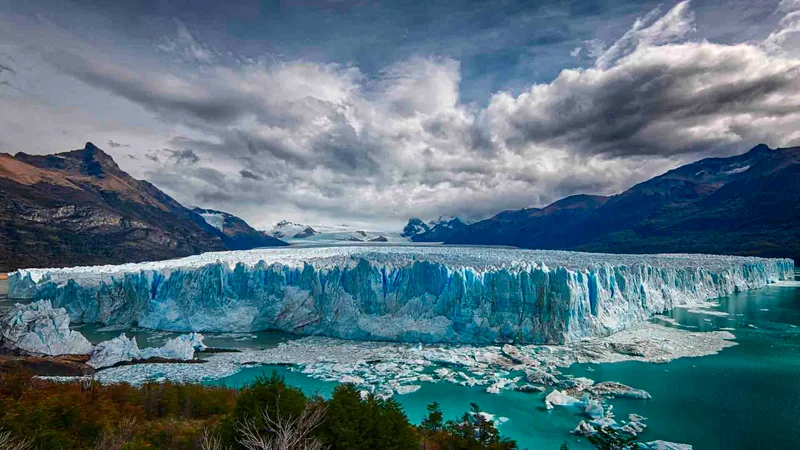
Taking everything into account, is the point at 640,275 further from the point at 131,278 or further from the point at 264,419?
the point at 131,278

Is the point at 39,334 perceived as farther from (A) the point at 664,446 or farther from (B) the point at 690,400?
(B) the point at 690,400

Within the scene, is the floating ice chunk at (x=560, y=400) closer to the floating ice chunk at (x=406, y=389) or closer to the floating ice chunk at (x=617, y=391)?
the floating ice chunk at (x=617, y=391)

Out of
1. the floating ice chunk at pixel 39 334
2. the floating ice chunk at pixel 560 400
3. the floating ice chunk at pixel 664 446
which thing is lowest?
the floating ice chunk at pixel 560 400

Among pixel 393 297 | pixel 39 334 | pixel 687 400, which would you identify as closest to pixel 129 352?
pixel 39 334

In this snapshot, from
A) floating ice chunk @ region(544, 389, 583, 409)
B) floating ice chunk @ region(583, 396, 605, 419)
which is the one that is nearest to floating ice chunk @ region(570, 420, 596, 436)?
floating ice chunk @ region(583, 396, 605, 419)

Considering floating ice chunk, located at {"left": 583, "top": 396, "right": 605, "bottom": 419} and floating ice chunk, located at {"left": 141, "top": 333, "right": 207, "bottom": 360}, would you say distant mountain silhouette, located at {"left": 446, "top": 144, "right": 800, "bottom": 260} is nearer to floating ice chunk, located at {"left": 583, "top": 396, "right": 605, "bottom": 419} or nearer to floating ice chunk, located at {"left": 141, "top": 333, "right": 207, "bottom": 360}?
floating ice chunk, located at {"left": 583, "top": 396, "right": 605, "bottom": 419}

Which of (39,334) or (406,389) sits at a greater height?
(39,334)

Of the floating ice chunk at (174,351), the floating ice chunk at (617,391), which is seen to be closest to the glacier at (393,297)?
the floating ice chunk at (174,351)

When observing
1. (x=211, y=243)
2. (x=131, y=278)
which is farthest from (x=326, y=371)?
(x=211, y=243)
